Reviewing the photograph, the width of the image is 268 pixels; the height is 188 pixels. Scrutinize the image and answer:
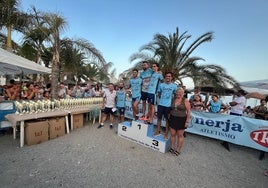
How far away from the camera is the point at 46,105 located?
4.94 meters

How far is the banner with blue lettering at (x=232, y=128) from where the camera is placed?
455 cm

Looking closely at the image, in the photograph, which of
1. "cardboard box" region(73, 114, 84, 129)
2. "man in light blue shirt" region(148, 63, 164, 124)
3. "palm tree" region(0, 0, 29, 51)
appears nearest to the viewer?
"man in light blue shirt" region(148, 63, 164, 124)

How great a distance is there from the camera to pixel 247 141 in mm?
4746

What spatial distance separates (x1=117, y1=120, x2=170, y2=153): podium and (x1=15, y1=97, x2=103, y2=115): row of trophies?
2.19 meters

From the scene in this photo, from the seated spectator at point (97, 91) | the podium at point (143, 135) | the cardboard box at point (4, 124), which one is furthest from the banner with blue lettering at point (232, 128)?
the cardboard box at point (4, 124)

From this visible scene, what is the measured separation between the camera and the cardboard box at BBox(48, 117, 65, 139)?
4.66 m

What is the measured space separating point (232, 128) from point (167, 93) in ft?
8.80

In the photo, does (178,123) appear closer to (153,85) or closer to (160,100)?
(160,100)

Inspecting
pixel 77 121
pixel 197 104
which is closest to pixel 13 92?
pixel 77 121

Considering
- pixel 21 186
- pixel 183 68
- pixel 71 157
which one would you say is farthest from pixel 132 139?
pixel 183 68

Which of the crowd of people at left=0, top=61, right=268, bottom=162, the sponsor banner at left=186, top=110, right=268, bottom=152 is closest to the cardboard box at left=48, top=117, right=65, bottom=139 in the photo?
the crowd of people at left=0, top=61, right=268, bottom=162

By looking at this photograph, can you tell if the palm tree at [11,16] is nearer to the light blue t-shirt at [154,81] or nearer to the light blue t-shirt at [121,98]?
the light blue t-shirt at [121,98]

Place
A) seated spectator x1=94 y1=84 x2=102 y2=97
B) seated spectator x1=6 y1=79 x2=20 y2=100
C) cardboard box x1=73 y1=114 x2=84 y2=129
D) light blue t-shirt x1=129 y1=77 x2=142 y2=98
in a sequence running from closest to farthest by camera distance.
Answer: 1. light blue t-shirt x1=129 y1=77 x2=142 y2=98
2. cardboard box x1=73 y1=114 x2=84 y2=129
3. seated spectator x1=6 y1=79 x2=20 y2=100
4. seated spectator x1=94 y1=84 x2=102 y2=97

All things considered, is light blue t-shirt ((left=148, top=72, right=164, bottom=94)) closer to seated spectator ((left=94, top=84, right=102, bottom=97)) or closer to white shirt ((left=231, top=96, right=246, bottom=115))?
white shirt ((left=231, top=96, right=246, bottom=115))
